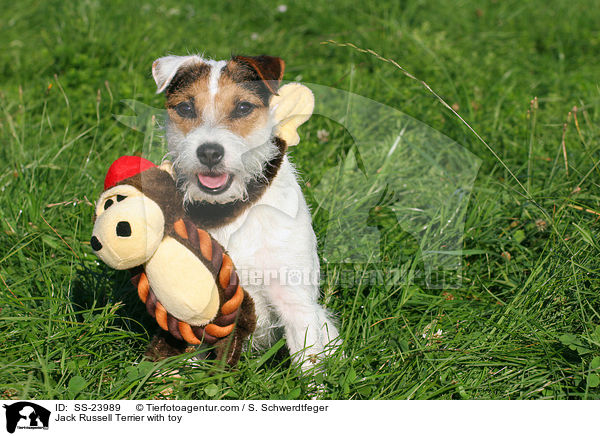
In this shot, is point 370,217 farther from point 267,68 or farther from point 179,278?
point 179,278

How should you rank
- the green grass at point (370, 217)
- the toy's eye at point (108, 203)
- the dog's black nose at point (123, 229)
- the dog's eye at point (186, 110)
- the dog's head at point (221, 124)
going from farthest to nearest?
the green grass at point (370, 217), the dog's eye at point (186, 110), the dog's head at point (221, 124), the toy's eye at point (108, 203), the dog's black nose at point (123, 229)

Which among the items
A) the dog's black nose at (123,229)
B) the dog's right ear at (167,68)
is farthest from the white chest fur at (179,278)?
the dog's right ear at (167,68)

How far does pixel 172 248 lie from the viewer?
221 cm

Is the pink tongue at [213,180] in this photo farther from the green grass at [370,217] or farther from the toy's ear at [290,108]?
the green grass at [370,217]

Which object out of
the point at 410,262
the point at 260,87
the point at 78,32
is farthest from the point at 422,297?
the point at 78,32

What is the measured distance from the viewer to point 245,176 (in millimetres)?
2418

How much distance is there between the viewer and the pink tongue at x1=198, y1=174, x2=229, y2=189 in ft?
7.72

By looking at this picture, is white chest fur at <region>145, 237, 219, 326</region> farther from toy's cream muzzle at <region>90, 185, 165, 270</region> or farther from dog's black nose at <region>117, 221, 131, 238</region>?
Result: dog's black nose at <region>117, 221, 131, 238</region>

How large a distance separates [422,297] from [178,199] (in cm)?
170

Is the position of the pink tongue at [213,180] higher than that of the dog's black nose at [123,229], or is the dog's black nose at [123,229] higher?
the pink tongue at [213,180]
